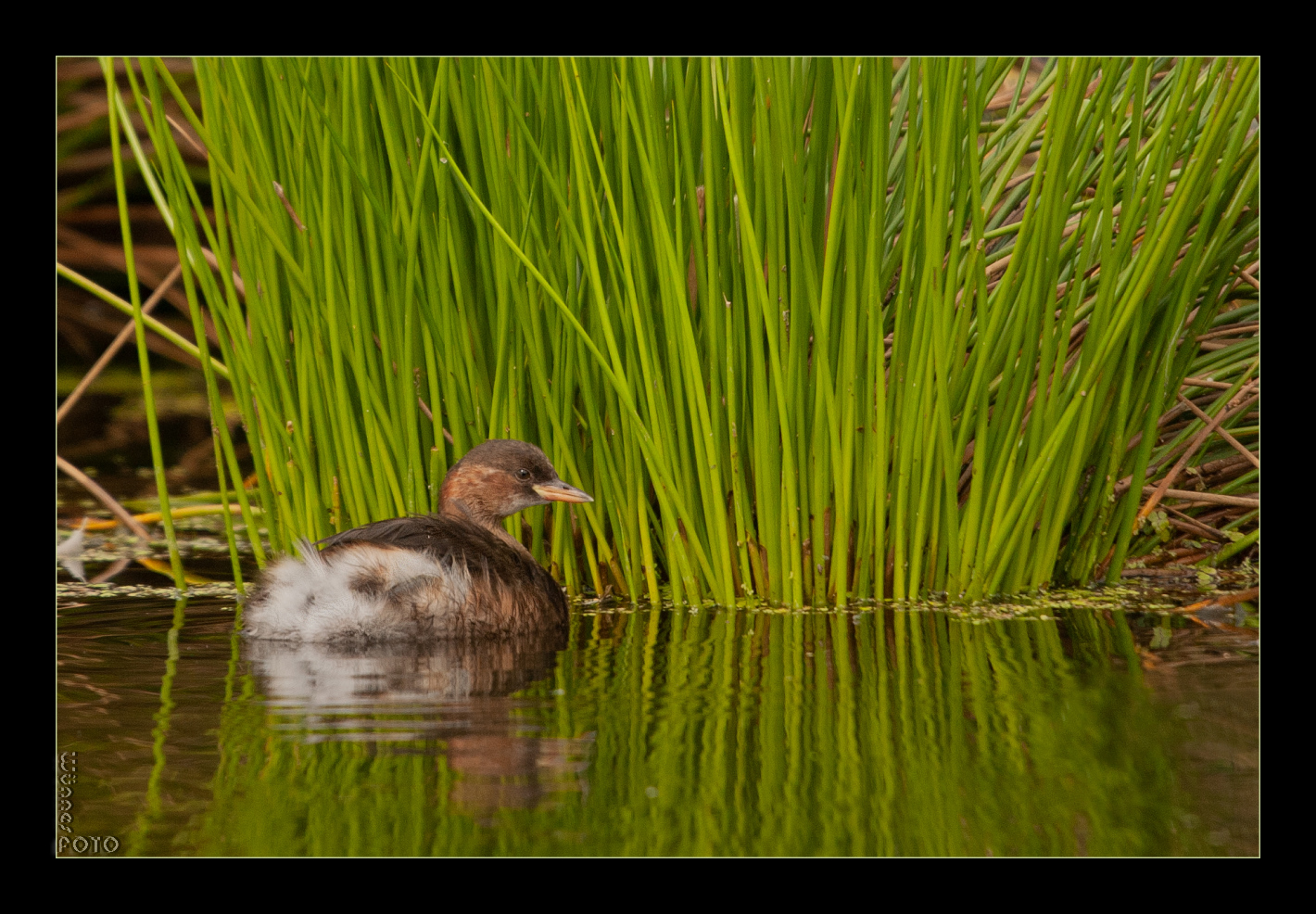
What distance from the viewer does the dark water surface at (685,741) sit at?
2.28 m

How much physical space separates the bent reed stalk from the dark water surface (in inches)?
15.3

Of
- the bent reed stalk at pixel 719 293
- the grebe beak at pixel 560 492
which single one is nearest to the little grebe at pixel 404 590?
the grebe beak at pixel 560 492

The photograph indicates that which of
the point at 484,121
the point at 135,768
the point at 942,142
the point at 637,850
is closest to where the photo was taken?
the point at 637,850

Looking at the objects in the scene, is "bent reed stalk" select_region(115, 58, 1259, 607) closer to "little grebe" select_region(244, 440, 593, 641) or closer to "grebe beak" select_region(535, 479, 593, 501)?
"grebe beak" select_region(535, 479, 593, 501)

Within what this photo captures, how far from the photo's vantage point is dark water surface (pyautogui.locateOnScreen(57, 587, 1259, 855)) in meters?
2.28

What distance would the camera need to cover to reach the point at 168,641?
3.50 meters

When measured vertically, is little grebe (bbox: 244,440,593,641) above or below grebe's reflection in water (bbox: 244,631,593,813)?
above

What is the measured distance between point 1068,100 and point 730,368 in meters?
1.05

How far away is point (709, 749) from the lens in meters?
2.60

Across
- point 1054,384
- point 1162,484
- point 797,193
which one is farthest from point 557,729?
point 1162,484

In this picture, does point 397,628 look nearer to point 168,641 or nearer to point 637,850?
point 168,641

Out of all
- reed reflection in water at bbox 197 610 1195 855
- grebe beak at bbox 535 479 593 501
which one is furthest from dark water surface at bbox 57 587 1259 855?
grebe beak at bbox 535 479 593 501

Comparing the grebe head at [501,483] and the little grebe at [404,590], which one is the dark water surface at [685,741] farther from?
the grebe head at [501,483]

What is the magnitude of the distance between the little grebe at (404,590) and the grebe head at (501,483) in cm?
11
